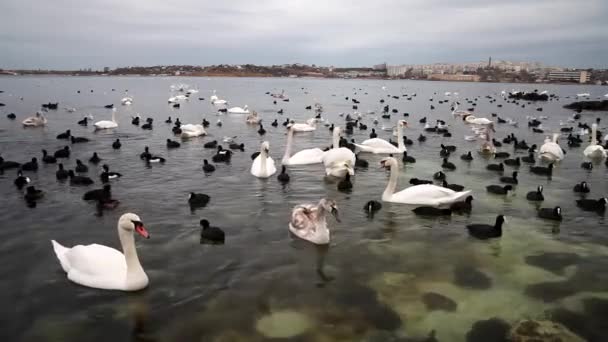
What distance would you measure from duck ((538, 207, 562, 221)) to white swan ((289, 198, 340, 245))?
5849 mm

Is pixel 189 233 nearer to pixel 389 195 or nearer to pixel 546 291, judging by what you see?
pixel 389 195

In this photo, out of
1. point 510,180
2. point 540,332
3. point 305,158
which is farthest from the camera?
point 305,158

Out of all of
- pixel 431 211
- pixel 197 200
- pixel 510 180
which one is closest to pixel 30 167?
pixel 197 200

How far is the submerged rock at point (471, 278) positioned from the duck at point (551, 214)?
13.6ft

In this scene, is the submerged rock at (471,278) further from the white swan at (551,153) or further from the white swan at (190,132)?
the white swan at (190,132)

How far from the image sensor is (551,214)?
500 inches

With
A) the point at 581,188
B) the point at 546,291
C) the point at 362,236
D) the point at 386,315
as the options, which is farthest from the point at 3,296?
the point at 581,188

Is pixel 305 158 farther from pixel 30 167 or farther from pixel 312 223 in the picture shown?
pixel 30 167

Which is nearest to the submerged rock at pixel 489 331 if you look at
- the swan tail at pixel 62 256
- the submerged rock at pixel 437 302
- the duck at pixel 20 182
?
the submerged rock at pixel 437 302

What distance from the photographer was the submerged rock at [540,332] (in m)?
7.24

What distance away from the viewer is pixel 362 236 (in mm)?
11539

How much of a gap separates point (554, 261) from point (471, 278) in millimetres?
2177

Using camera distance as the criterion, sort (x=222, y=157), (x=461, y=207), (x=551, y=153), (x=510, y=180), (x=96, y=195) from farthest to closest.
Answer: (x=551, y=153)
(x=222, y=157)
(x=510, y=180)
(x=96, y=195)
(x=461, y=207)

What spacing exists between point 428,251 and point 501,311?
2565 mm
